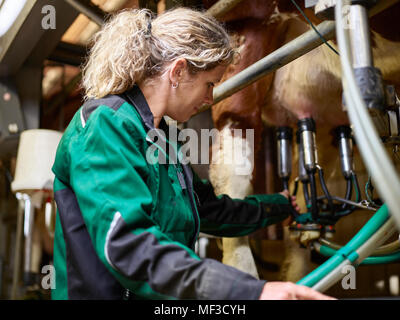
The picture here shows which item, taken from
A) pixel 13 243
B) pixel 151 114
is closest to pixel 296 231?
pixel 151 114

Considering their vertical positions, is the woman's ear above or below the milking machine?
above

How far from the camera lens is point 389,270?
1.65 meters

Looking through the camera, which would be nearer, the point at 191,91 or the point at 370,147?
the point at 370,147

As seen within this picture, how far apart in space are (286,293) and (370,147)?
22 centimetres

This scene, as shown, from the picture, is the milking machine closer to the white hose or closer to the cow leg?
the white hose

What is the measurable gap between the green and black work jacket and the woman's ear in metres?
0.07

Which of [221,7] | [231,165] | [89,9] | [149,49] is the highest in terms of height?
[89,9]

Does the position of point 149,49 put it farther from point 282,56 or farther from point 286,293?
point 286,293

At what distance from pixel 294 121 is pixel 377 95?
100 cm

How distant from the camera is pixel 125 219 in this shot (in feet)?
1.86

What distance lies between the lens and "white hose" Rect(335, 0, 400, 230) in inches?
15.1

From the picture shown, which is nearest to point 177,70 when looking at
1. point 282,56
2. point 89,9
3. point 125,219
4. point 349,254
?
point 282,56

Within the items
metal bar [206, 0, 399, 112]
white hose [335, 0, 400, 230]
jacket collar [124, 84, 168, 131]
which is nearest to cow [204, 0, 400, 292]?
metal bar [206, 0, 399, 112]

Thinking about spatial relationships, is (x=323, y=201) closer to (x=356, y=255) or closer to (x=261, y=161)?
(x=261, y=161)
